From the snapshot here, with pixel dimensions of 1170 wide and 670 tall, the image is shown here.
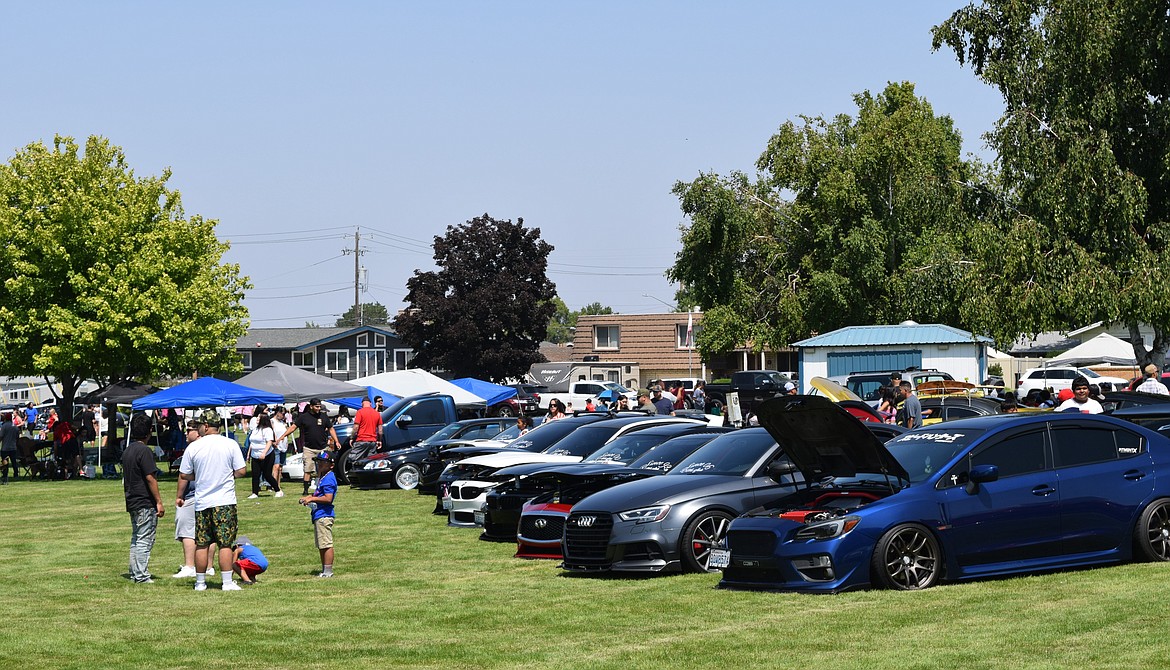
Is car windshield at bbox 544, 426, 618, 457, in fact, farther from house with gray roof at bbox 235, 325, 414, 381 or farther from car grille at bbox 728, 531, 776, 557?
house with gray roof at bbox 235, 325, 414, 381

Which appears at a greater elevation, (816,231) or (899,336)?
(816,231)

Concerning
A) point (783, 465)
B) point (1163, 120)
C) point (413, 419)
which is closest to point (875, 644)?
point (783, 465)

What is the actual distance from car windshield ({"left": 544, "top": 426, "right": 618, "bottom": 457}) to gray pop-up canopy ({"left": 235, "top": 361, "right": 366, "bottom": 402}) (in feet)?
51.9

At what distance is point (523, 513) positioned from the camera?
15.3 m

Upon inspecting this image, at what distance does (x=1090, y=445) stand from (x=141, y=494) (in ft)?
29.5

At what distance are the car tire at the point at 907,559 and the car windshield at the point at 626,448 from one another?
6.14 meters

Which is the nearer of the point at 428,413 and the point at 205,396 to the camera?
the point at 428,413

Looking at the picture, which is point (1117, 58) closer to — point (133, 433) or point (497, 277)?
point (133, 433)

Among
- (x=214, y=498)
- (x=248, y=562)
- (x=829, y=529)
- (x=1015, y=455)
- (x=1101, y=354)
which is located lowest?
(x=248, y=562)

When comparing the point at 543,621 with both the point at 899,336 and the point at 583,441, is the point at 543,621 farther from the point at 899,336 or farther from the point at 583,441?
the point at 899,336

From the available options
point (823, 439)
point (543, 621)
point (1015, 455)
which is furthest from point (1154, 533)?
point (543, 621)

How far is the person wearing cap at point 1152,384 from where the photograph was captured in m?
21.3

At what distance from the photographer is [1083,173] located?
105 ft

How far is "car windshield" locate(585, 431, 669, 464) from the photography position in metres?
17.5
